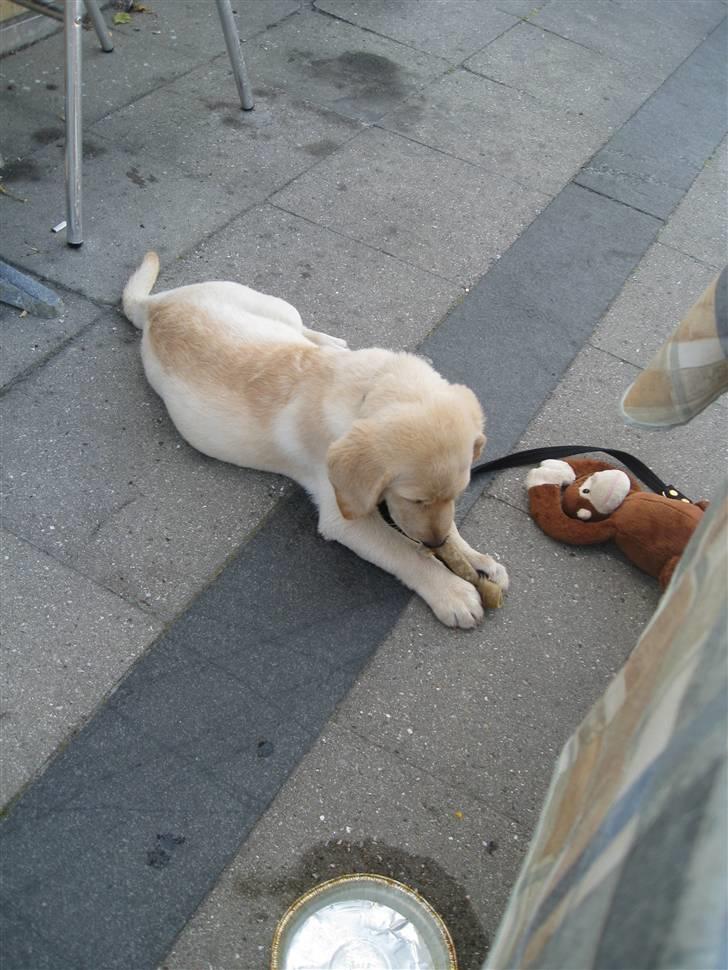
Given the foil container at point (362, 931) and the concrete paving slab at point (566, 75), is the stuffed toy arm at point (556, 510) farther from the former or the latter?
the concrete paving slab at point (566, 75)

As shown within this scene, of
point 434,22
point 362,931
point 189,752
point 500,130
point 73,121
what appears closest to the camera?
point 362,931

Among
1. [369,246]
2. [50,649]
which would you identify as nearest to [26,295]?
[369,246]

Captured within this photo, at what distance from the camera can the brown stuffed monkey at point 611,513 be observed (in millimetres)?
2795

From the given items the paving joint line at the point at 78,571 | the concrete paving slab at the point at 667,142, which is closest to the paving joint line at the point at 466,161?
the concrete paving slab at the point at 667,142

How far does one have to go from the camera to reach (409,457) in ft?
7.67

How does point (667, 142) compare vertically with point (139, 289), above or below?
below

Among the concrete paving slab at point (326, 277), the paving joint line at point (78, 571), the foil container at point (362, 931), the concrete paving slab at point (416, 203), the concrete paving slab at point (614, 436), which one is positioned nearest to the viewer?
the foil container at point (362, 931)

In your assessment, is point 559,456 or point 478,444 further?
point 559,456

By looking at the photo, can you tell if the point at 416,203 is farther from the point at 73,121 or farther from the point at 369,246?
the point at 73,121

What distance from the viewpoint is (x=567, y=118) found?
5594 millimetres

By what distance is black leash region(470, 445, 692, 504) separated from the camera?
3100mm

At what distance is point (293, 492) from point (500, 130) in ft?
10.7

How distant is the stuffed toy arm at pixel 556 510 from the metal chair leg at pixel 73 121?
2.19 m

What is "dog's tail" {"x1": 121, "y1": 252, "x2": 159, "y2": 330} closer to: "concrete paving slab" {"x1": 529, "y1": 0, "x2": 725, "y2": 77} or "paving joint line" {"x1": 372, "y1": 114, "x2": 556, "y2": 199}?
"paving joint line" {"x1": 372, "y1": 114, "x2": 556, "y2": 199}
